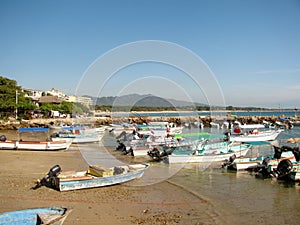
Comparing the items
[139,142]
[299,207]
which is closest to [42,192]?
[299,207]

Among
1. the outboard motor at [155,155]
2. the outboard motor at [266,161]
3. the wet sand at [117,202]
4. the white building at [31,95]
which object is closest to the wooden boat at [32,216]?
the wet sand at [117,202]

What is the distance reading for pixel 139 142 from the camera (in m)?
26.2

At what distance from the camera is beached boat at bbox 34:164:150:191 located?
11727 mm

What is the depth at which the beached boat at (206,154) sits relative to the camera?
19.2 m

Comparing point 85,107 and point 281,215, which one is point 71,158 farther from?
point 85,107

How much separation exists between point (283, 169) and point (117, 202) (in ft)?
31.5

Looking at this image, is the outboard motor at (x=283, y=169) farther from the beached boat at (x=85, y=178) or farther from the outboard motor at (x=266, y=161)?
the beached boat at (x=85, y=178)

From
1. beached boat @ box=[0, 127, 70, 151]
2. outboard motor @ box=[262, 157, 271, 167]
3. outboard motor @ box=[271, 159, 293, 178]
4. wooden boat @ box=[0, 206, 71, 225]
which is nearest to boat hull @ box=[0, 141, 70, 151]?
beached boat @ box=[0, 127, 70, 151]

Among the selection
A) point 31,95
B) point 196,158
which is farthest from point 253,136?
point 31,95

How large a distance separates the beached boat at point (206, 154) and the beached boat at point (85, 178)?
6.00m

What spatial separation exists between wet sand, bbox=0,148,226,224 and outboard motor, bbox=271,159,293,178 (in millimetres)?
5816

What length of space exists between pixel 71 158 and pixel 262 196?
14.1 m

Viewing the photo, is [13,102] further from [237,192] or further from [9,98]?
[237,192]

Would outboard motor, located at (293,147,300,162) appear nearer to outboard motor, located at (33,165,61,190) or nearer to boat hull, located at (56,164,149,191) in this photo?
boat hull, located at (56,164,149,191)
